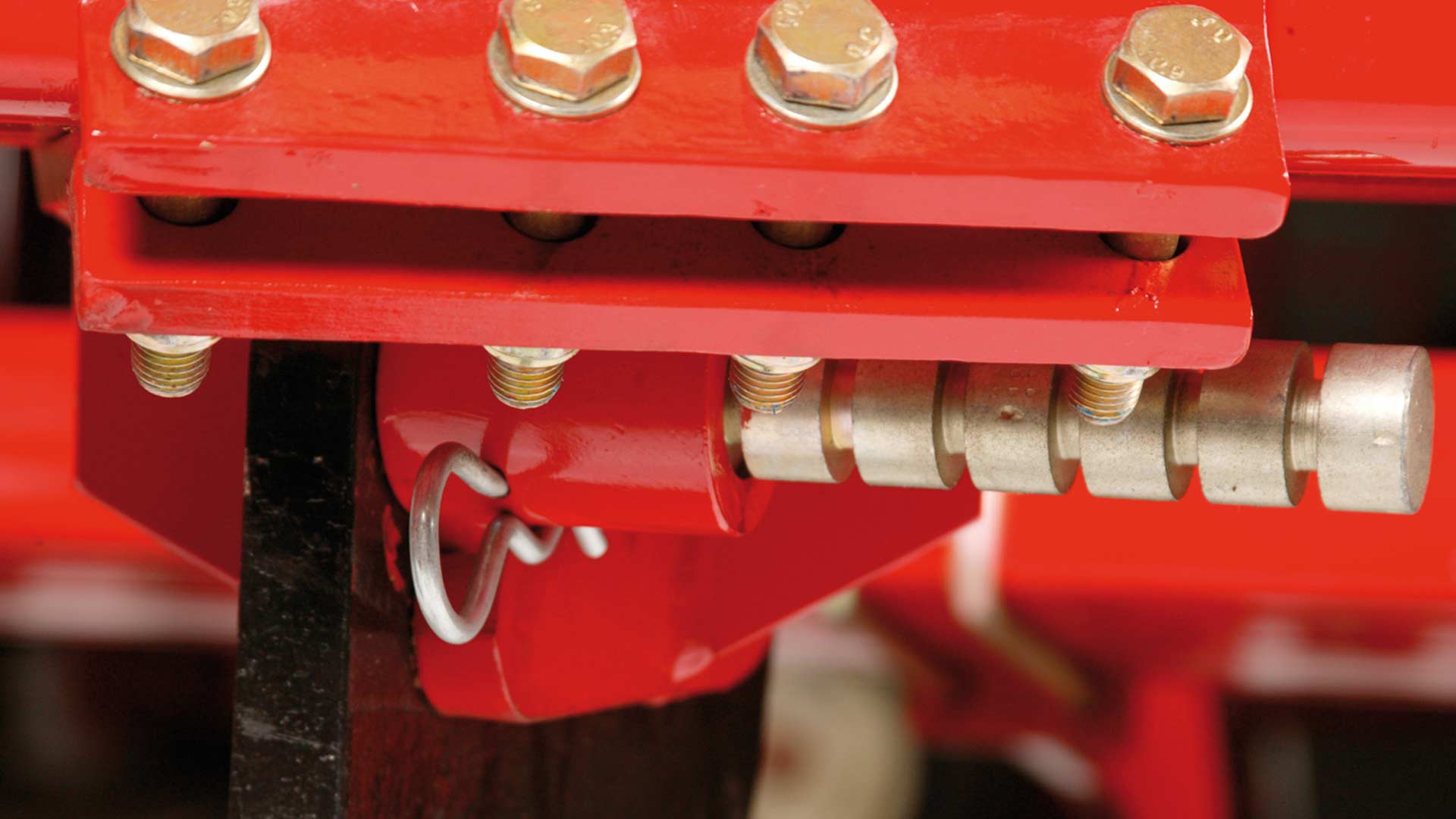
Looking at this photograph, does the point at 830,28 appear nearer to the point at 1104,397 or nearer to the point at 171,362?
the point at 1104,397

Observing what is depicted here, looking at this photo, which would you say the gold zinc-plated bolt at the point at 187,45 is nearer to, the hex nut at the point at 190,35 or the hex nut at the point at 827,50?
the hex nut at the point at 190,35

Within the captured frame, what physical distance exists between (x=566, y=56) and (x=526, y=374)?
0.16 metres

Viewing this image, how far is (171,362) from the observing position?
72 centimetres

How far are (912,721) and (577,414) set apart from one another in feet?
5.33

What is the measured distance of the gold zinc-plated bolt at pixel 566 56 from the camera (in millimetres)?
608

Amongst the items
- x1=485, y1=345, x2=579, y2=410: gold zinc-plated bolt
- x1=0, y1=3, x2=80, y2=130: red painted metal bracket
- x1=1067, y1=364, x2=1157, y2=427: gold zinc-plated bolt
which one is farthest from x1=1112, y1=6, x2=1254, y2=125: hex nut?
x1=0, y1=3, x2=80, y2=130: red painted metal bracket

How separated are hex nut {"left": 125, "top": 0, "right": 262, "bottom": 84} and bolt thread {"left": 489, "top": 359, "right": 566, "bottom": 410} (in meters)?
0.17

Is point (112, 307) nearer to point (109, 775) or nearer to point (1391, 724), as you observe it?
point (109, 775)

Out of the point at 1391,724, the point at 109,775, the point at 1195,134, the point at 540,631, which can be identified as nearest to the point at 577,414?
the point at 540,631

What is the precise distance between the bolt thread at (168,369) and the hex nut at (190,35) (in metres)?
0.14

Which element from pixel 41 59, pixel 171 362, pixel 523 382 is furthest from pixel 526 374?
pixel 41 59

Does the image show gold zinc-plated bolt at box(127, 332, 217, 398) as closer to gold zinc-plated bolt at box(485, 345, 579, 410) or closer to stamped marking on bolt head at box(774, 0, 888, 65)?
gold zinc-plated bolt at box(485, 345, 579, 410)

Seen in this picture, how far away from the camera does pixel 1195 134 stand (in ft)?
2.02

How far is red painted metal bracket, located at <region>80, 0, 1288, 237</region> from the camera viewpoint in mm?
603
